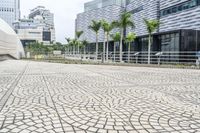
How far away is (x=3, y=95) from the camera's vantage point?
6602 mm

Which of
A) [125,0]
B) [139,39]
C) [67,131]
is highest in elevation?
[125,0]

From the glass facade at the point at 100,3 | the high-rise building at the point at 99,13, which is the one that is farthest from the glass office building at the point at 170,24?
the glass facade at the point at 100,3

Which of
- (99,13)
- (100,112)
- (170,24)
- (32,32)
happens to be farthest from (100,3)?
(100,112)

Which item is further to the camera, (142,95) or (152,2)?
(152,2)

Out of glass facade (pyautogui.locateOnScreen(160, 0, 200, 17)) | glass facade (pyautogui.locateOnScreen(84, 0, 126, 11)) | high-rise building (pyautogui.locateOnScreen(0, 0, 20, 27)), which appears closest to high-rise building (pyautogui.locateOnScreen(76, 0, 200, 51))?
glass facade (pyautogui.locateOnScreen(160, 0, 200, 17))

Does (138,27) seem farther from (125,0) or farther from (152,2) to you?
(125,0)

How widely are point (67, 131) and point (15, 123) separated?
993mm

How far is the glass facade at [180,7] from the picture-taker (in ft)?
133

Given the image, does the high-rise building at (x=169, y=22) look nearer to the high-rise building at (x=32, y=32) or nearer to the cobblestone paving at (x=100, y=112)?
the cobblestone paving at (x=100, y=112)

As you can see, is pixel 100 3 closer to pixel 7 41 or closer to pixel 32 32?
pixel 32 32

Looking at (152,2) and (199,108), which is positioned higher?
(152,2)

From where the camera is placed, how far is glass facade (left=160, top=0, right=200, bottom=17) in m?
40.6

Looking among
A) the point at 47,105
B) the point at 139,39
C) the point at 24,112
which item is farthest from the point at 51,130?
the point at 139,39

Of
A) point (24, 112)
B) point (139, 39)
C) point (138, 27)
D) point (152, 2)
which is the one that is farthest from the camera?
point (138, 27)
